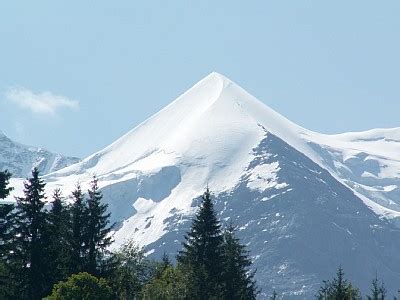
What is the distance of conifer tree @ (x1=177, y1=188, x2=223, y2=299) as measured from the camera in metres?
84.9

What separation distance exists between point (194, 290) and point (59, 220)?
11.0 metres

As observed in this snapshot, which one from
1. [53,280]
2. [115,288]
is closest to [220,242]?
[115,288]

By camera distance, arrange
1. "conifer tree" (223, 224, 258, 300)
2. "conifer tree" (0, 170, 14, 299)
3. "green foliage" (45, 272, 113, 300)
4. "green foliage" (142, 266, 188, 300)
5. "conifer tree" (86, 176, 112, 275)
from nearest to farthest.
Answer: "conifer tree" (0, 170, 14, 299)
"green foliage" (45, 272, 113, 300)
"conifer tree" (86, 176, 112, 275)
"green foliage" (142, 266, 188, 300)
"conifer tree" (223, 224, 258, 300)

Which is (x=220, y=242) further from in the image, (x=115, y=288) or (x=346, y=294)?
(x=346, y=294)

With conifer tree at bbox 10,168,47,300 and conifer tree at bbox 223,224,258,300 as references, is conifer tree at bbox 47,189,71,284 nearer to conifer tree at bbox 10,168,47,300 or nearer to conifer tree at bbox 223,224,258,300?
conifer tree at bbox 10,168,47,300

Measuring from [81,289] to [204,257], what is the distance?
1381 cm

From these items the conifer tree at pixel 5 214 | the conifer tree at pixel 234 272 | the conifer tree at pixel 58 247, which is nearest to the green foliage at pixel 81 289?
the conifer tree at pixel 58 247

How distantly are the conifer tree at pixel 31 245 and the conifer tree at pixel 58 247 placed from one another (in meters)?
0.53

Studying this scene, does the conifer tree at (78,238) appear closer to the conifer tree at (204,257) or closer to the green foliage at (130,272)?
the green foliage at (130,272)

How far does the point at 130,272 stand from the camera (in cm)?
10081

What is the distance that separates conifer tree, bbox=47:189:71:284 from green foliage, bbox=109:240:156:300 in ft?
12.8

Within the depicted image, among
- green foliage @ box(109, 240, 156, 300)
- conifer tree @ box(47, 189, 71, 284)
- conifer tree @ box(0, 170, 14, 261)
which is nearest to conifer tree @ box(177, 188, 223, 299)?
green foliage @ box(109, 240, 156, 300)

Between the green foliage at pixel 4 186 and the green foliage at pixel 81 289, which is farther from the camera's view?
the green foliage at pixel 81 289

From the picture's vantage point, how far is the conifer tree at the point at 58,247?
7838cm
